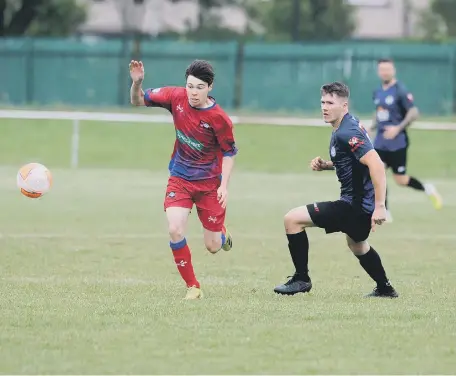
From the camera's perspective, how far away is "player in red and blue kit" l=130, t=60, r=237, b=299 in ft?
29.0

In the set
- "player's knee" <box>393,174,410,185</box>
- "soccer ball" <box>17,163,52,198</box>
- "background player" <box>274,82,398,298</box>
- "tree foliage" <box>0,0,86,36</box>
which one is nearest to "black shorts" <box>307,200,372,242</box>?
"background player" <box>274,82,398,298</box>

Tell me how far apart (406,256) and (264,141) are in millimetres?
15621

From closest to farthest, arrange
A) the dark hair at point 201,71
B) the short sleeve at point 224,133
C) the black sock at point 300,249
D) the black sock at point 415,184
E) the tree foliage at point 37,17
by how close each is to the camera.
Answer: the dark hair at point 201,71, the black sock at point 300,249, the short sleeve at point 224,133, the black sock at point 415,184, the tree foliage at point 37,17

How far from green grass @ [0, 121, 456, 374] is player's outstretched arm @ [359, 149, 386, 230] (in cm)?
66

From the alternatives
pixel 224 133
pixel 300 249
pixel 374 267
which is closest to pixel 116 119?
pixel 224 133

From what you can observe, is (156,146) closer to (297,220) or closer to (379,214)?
(297,220)

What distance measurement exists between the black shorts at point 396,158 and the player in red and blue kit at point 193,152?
279 inches

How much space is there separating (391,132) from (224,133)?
7.17 metres

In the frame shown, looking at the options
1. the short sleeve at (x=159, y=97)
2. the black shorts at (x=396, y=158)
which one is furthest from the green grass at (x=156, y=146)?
the short sleeve at (x=159, y=97)

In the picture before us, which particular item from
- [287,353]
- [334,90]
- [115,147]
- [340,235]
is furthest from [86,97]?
[287,353]

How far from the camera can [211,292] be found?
9.10m

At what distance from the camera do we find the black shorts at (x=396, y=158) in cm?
1608

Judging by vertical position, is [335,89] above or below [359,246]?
above

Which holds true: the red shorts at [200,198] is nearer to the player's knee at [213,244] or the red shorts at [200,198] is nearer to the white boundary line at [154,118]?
the player's knee at [213,244]
